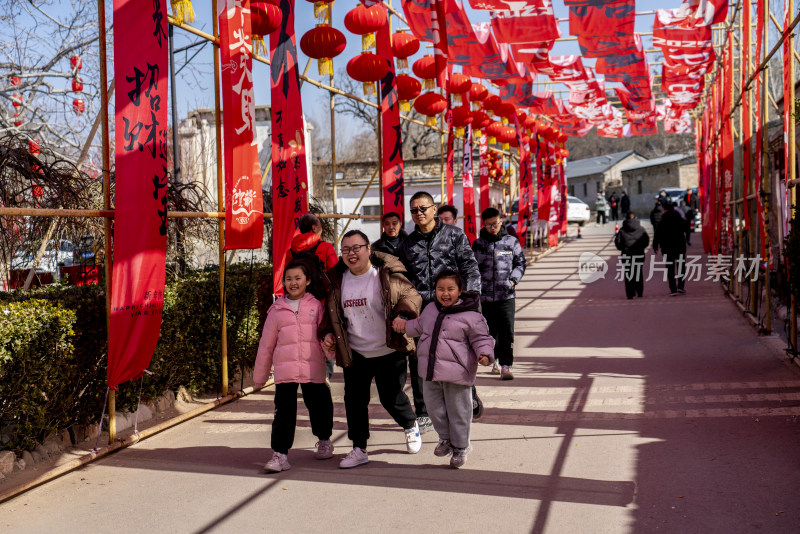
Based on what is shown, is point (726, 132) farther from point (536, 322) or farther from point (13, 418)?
point (13, 418)

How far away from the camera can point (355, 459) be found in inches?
220

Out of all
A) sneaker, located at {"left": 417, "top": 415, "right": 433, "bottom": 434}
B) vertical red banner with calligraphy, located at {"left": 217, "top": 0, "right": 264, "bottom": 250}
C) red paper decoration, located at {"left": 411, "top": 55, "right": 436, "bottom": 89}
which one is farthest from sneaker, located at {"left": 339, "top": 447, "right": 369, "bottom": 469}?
red paper decoration, located at {"left": 411, "top": 55, "right": 436, "bottom": 89}

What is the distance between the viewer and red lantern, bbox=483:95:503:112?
1711 cm

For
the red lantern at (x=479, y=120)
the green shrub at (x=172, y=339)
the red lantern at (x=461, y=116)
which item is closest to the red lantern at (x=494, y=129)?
the red lantern at (x=479, y=120)

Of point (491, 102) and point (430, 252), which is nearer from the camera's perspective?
point (430, 252)

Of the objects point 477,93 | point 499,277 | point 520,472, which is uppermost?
→ point 477,93

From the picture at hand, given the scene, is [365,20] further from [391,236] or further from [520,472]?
[520,472]

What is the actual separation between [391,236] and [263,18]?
282 centimetres

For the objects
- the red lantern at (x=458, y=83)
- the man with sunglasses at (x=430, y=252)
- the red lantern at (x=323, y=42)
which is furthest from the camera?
the red lantern at (x=458, y=83)

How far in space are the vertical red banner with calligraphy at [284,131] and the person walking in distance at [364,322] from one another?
238cm

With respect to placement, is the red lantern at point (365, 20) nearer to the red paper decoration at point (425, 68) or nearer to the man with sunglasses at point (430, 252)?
the red paper decoration at point (425, 68)

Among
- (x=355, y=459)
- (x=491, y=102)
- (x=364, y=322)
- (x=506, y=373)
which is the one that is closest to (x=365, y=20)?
(x=506, y=373)

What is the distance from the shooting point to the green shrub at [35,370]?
5.07m

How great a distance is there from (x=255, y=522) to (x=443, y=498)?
1.10 metres
